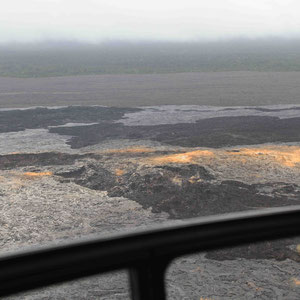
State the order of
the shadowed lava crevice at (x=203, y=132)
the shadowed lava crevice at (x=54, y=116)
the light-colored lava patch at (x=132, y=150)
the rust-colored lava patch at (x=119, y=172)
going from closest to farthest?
the rust-colored lava patch at (x=119, y=172), the light-colored lava patch at (x=132, y=150), the shadowed lava crevice at (x=203, y=132), the shadowed lava crevice at (x=54, y=116)

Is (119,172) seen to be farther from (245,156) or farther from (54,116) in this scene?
(54,116)

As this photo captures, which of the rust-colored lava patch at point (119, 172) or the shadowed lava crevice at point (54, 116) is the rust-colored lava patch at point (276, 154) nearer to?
the rust-colored lava patch at point (119, 172)

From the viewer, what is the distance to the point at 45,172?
12117 millimetres

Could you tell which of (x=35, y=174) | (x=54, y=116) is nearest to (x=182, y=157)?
(x=35, y=174)

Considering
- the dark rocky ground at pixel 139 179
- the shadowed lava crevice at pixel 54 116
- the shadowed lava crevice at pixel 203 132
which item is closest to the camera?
the dark rocky ground at pixel 139 179

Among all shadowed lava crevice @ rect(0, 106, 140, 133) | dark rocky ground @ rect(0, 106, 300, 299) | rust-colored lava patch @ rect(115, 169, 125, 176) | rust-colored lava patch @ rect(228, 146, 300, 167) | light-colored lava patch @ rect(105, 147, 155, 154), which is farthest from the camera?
shadowed lava crevice @ rect(0, 106, 140, 133)

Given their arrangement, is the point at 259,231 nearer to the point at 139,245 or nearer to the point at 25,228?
the point at 139,245

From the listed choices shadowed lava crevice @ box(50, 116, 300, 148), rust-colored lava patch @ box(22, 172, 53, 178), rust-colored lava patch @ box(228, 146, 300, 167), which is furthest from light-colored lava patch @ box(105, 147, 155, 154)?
rust-colored lava patch @ box(22, 172, 53, 178)

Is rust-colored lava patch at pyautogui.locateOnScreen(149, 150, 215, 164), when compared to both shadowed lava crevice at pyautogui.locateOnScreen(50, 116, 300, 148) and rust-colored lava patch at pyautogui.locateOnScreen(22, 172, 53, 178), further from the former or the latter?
rust-colored lava patch at pyautogui.locateOnScreen(22, 172, 53, 178)

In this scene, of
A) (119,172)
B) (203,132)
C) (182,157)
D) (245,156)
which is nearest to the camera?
(119,172)

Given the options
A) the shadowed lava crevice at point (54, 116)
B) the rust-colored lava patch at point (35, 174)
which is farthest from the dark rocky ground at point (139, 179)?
the shadowed lava crevice at point (54, 116)

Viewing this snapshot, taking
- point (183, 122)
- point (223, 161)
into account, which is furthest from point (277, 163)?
point (183, 122)

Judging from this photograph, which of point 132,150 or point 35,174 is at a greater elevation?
point 35,174

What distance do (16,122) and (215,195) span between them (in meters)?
14.4
